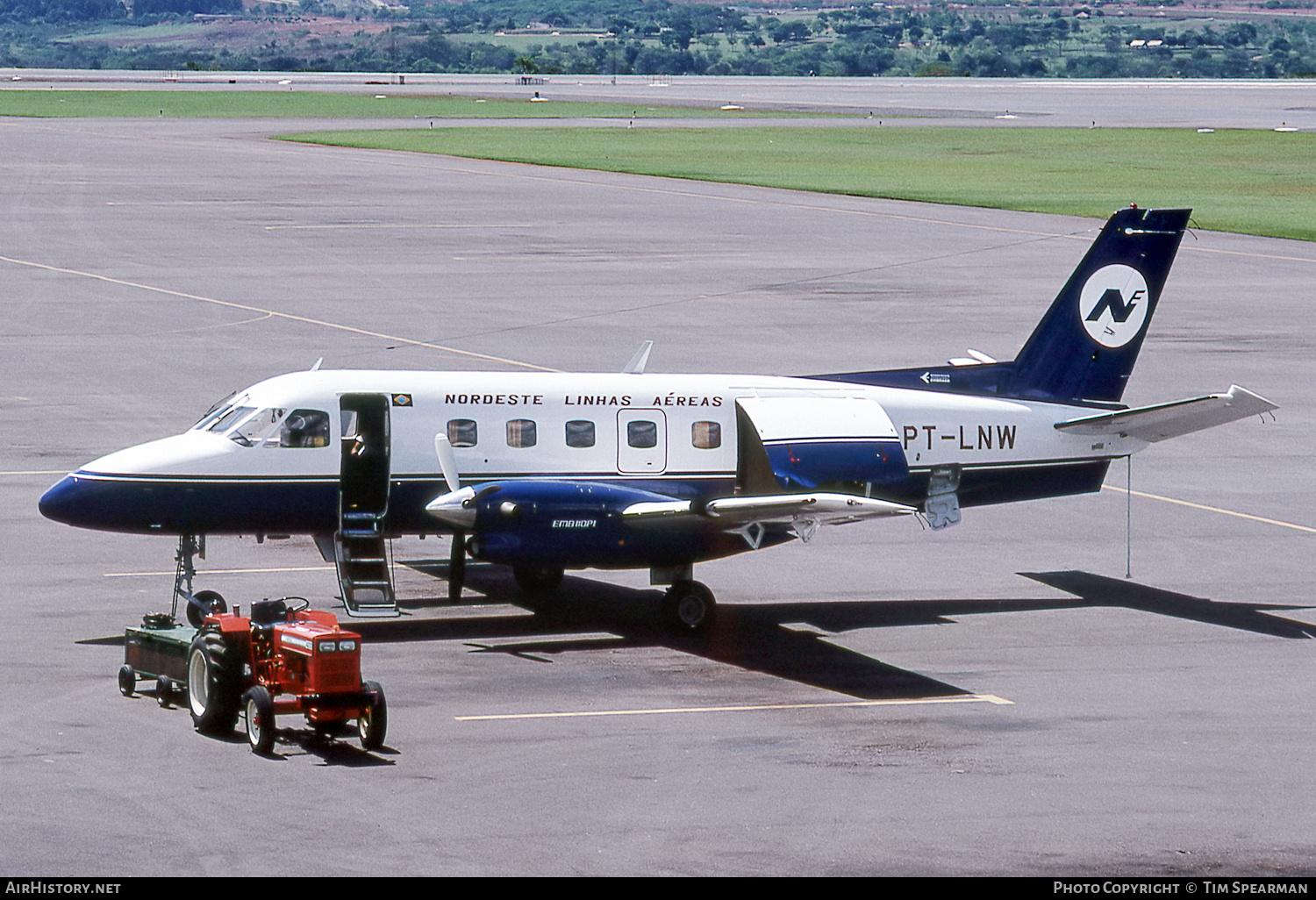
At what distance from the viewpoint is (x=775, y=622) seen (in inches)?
1083

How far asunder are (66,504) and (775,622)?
1014 cm

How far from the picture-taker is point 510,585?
29312 mm

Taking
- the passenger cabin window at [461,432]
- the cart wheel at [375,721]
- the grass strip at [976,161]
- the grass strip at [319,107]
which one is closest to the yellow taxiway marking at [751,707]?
the cart wheel at [375,721]

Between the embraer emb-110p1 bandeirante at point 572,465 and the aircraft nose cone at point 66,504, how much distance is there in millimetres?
26

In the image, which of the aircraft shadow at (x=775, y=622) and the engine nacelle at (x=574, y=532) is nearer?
the aircraft shadow at (x=775, y=622)

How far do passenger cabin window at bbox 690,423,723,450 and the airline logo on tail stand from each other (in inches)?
267

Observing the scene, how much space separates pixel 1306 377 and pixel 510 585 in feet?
91.8

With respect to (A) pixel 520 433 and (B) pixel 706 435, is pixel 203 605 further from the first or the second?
(B) pixel 706 435

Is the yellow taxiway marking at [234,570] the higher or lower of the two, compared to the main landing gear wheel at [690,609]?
lower

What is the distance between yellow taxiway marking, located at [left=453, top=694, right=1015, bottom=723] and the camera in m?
22.3

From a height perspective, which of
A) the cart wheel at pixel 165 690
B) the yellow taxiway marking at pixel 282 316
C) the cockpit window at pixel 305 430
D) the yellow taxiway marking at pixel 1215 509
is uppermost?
the cockpit window at pixel 305 430

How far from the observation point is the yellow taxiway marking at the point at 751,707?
22281 millimetres

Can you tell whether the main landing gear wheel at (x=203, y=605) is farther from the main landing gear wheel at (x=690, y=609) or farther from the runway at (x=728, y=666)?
the main landing gear wheel at (x=690, y=609)

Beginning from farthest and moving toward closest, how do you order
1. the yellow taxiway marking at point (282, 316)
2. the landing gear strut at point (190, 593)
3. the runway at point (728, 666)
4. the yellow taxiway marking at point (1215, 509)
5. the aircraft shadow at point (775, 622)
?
the yellow taxiway marking at point (282, 316) < the yellow taxiway marking at point (1215, 509) < the landing gear strut at point (190, 593) < the aircraft shadow at point (775, 622) < the runway at point (728, 666)
